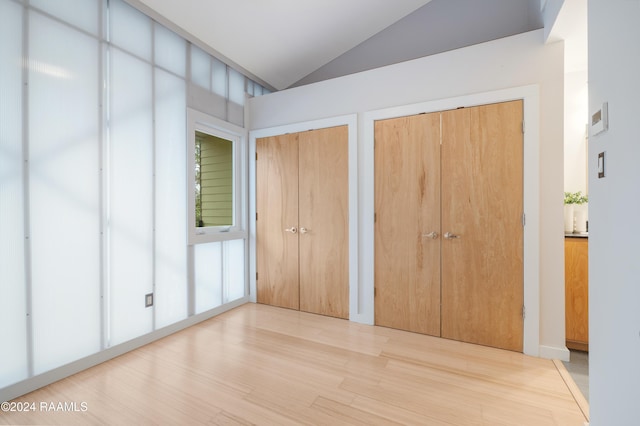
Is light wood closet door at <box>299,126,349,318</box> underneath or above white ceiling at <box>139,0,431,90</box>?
underneath

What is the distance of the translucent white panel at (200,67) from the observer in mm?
2873

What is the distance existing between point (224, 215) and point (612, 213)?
3.27 m

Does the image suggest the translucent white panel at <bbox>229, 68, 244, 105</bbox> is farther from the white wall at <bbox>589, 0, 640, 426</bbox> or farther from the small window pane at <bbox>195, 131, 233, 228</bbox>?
the white wall at <bbox>589, 0, 640, 426</bbox>

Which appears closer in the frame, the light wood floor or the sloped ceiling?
the light wood floor

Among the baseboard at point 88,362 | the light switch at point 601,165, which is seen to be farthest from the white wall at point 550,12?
the baseboard at point 88,362

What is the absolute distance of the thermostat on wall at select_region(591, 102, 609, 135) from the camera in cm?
114

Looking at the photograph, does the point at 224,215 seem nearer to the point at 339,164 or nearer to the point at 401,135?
the point at 339,164

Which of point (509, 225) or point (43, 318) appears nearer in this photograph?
point (43, 318)

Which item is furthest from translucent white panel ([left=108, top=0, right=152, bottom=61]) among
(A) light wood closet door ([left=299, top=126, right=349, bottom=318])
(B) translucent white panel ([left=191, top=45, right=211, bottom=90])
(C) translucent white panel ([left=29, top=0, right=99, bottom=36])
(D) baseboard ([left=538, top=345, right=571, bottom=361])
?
(D) baseboard ([left=538, top=345, right=571, bottom=361])

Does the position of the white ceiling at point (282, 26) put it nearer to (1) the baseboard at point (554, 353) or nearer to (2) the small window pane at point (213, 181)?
(2) the small window pane at point (213, 181)

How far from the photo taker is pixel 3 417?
1.54m

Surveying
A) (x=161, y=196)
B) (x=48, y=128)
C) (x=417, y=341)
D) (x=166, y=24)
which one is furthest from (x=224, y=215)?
(x=417, y=341)

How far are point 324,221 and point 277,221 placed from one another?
0.65 m

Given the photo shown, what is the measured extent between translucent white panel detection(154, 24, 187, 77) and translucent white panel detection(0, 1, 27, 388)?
0.95 metres
